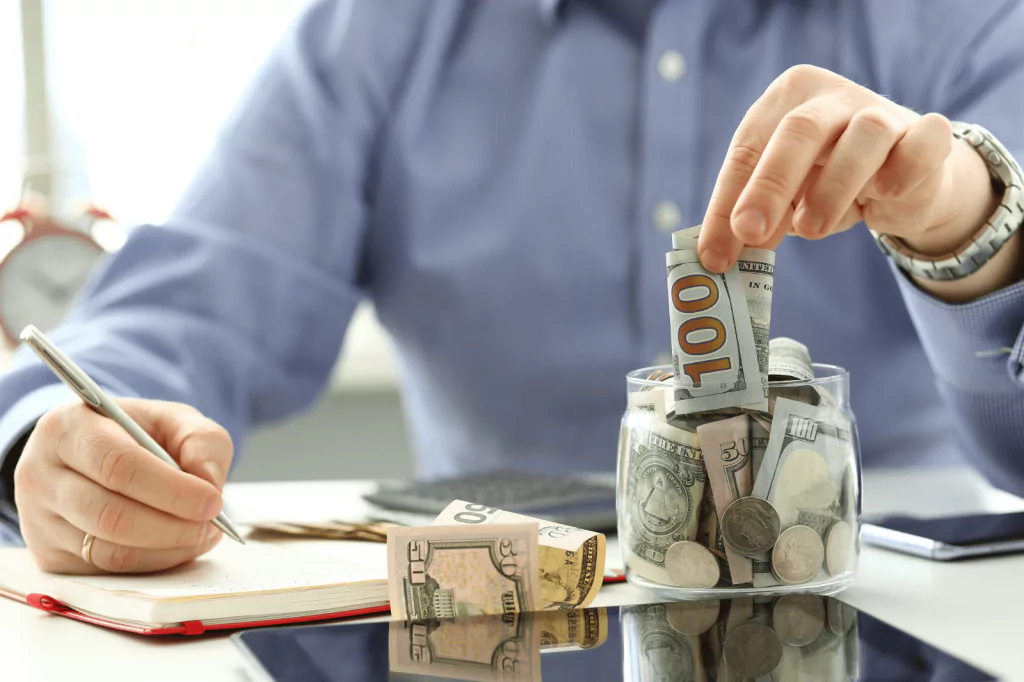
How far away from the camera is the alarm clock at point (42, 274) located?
4.97 ft

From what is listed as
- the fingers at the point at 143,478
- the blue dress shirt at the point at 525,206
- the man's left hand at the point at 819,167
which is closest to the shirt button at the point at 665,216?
the blue dress shirt at the point at 525,206

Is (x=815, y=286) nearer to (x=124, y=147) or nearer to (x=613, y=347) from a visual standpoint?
(x=613, y=347)

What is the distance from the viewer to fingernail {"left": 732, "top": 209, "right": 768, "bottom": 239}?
0.58 m

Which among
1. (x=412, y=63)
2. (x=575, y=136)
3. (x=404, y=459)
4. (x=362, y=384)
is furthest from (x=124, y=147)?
(x=575, y=136)

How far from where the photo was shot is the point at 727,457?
568 millimetres

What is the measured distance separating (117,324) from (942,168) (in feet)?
2.76

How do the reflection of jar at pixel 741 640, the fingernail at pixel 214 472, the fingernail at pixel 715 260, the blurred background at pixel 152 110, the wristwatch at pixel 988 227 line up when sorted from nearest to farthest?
the reflection of jar at pixel 741 640, the fingernail at pixel 715 260, the fingernail at pixel 214 472, the wristwatch at pixel 988 227, the blurred background at pixel 152 110

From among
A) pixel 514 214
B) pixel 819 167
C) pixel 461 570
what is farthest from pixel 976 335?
pixel 514 214

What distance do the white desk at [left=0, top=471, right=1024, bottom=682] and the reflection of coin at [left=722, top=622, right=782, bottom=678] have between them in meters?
0.09

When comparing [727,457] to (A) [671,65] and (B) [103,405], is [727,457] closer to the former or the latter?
(B) [103,405]

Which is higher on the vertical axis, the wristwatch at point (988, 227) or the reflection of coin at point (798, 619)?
the wristwatch at point (988, 227)

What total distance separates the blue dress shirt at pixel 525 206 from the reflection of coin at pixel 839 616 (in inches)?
28.8

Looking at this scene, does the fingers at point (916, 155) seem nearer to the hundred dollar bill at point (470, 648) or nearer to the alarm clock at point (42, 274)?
the hundred dollar bill at point (470, 648)

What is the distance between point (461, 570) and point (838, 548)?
0.22 meters
